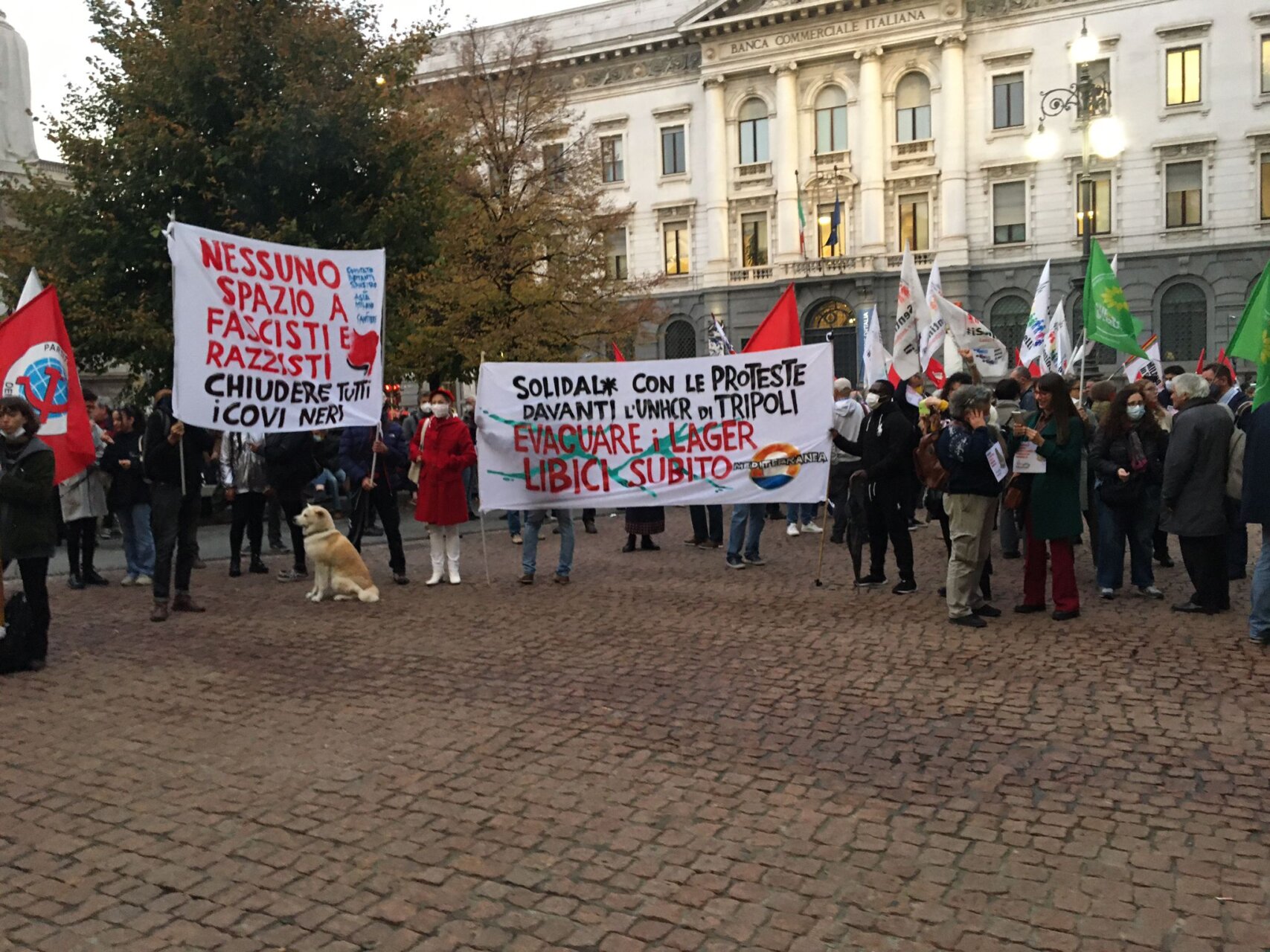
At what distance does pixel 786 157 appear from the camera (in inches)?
1736

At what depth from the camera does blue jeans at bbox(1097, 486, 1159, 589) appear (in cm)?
970

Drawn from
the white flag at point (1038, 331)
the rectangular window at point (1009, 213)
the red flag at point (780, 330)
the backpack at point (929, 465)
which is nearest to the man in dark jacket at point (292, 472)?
the red flag at point (780, 330)

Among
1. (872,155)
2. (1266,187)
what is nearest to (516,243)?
(872,155)

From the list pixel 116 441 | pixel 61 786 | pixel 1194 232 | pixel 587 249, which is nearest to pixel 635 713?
pixel 61 786

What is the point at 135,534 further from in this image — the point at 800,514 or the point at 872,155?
the point at 872,155

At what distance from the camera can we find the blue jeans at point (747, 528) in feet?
38.8

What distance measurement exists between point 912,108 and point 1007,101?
352cm

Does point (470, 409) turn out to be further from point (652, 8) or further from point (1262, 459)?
point (652, 8)

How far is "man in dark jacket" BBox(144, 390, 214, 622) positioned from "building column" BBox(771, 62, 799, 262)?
37.1 metres

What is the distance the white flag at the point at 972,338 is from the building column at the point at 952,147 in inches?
1093

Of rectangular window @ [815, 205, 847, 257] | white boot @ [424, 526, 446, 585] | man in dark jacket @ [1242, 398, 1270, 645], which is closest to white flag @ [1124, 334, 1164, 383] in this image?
man in dark jacket @ [1242, 398, 1270, 645]

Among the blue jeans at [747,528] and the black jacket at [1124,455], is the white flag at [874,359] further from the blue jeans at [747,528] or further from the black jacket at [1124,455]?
the black jacket at [1124,455]

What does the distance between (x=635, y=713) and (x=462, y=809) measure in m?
1.66

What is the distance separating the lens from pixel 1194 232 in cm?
3869
